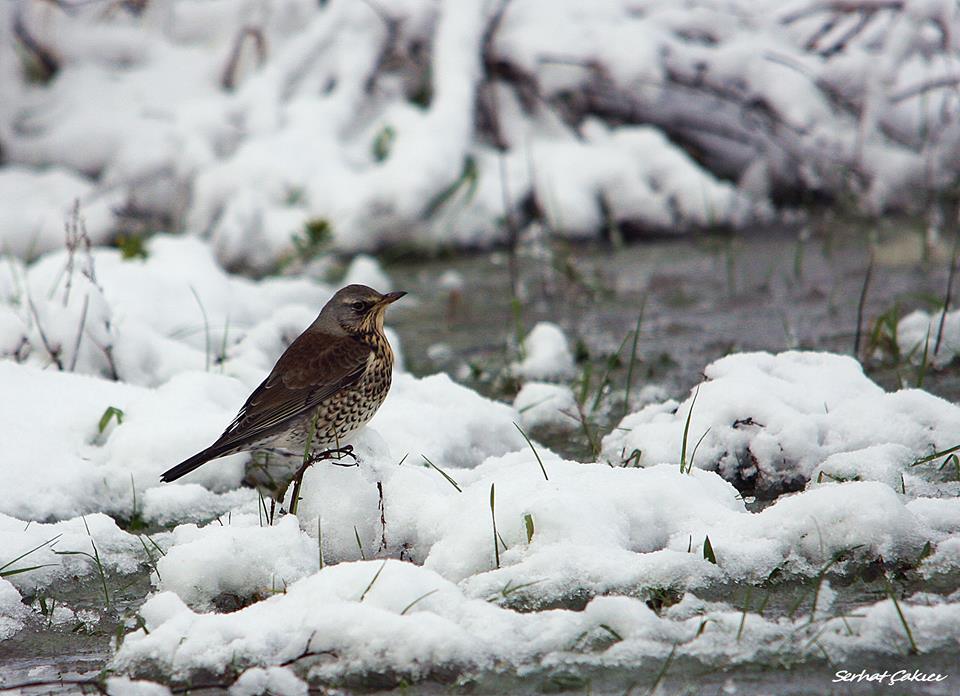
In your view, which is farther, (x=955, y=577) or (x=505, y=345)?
(x=505, y=345)

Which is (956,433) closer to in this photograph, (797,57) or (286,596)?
(286,596)

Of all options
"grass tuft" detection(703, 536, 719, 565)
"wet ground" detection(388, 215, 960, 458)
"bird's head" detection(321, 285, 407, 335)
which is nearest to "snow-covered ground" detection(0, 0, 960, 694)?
"grass tuft" detection(703, 536, 719, 565)

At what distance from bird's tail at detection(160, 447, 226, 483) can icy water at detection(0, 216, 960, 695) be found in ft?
1.49

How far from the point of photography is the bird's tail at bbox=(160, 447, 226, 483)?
3.85 m

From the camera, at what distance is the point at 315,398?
167 inches

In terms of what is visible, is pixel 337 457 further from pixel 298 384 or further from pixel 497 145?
pixel 497 145

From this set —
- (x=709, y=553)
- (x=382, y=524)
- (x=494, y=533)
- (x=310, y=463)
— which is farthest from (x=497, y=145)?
(x=709, y=553)

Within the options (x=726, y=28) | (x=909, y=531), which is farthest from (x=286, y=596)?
(x=726, y=28)

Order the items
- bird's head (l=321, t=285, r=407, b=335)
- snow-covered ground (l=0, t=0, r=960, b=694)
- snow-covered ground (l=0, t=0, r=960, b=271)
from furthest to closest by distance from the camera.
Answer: snow-covered ground (l=0, t=0, r=960, b=271)
bird's head (l=321, t=285, r=407, b=335)
snow-covered ground (l=0, t=0, r=960, b=694)

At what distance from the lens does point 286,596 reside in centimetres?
290

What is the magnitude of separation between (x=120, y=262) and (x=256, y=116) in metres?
2.13

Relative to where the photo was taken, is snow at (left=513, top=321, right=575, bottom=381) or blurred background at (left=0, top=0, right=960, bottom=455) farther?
blurred background at (left=0, top=0, right=960, bottom=455)

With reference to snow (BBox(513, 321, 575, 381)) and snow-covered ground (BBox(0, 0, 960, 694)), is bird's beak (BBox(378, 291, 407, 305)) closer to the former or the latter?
snow-covered ground (BBox(0, 0, 960, 694))

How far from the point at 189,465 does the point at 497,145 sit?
4596mm
